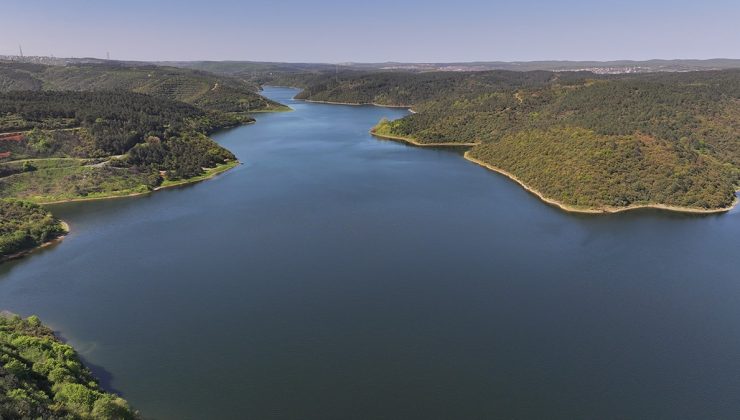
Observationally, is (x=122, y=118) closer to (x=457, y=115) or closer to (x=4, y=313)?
(x=4, y=313)

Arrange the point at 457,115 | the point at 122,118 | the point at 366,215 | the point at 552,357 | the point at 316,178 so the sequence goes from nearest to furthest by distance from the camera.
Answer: the point at 552,357, the point at 366,215, the point at 316,178, the point at 122,118, the point at 457,115

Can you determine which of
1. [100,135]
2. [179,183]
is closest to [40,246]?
[179,183]

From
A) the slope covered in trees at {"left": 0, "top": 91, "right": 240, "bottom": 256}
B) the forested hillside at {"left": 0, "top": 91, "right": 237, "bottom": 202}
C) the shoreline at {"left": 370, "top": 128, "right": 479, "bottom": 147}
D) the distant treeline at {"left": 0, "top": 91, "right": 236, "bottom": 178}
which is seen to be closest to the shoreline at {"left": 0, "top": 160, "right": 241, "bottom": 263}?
the slope covered in trees at {"left": 0, "top": 91, "right": 240, "bottom": 256}

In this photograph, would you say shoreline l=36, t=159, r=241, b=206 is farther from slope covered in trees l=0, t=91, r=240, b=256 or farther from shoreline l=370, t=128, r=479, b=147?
shoreline l=370, t=128, r=479, b=147

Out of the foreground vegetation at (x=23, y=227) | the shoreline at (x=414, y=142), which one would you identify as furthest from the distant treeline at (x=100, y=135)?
the shoreline at (x=414, y=142)

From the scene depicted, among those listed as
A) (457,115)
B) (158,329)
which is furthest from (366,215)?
(457,115)

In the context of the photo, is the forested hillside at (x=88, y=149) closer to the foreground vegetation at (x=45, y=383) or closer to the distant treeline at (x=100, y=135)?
the distant treeline at (x=100, y=135)

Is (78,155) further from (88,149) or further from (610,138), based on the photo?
(610,138)
